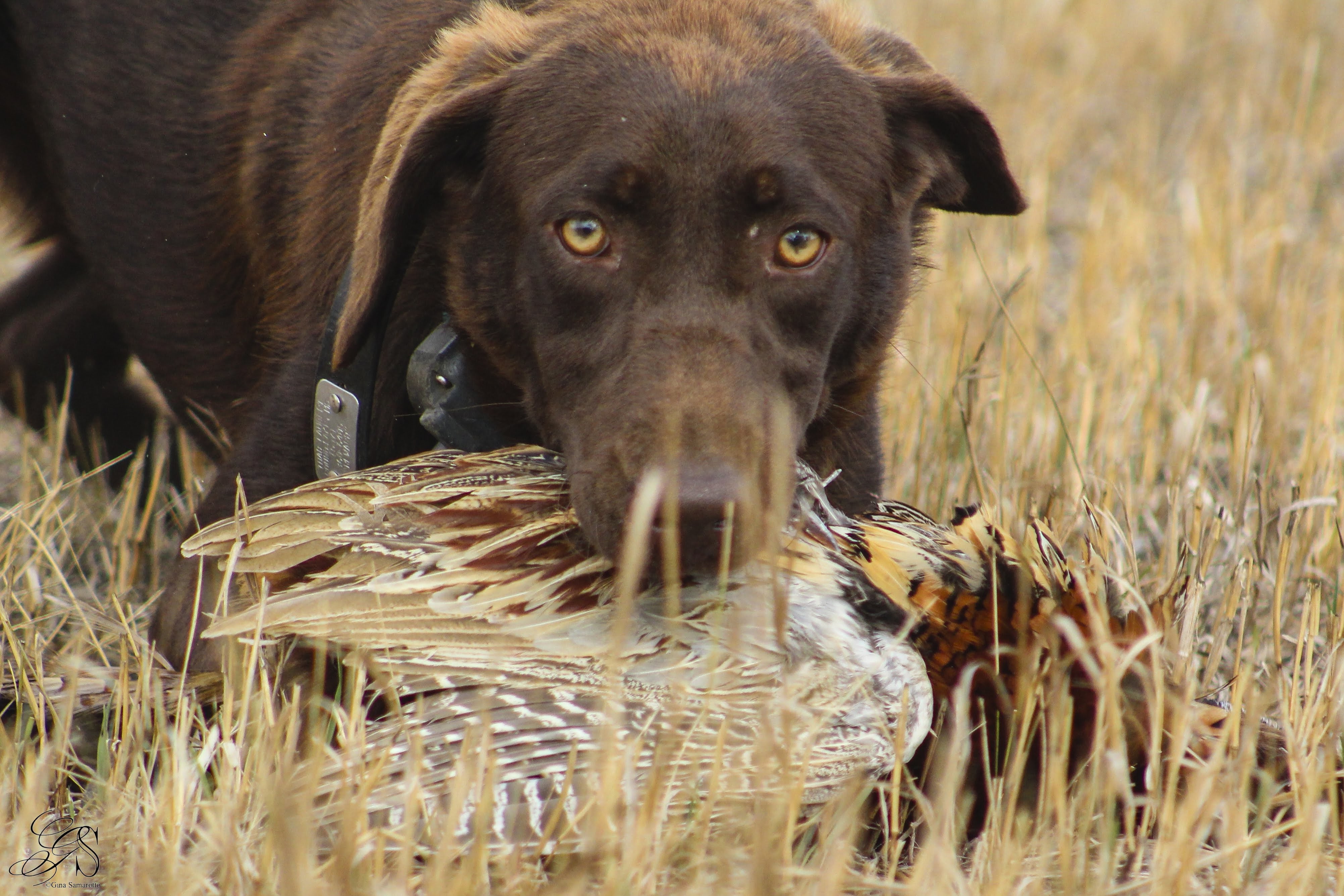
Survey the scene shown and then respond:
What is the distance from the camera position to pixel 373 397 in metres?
2.72

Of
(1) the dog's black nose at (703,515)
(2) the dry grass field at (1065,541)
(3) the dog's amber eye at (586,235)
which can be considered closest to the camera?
(2) the dry grass field at (1065,541)

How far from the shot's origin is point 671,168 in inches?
95.2

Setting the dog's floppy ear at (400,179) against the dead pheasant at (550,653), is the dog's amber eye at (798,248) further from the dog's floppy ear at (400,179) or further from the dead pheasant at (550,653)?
the dog's floppy ear at (400,179)

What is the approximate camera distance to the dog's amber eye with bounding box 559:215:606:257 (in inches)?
96.8

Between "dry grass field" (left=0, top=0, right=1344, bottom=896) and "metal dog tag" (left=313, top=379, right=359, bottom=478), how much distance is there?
0.43 metres

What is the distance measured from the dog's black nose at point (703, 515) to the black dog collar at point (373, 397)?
78cm

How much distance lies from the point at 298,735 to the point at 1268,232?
152 inches

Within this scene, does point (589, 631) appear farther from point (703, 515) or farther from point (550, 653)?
point (703, 515)

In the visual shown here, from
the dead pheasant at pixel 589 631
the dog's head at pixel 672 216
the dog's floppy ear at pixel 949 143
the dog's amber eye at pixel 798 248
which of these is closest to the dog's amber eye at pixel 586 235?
the dog's head at pixel 672 216

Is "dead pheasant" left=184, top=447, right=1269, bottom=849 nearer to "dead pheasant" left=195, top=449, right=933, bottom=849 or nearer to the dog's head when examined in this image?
"dead pheasant" left=195, top=449, right=933, bottom=849

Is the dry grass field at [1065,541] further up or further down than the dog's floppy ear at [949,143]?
further down

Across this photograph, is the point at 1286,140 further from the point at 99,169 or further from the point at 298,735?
the point at 298,735

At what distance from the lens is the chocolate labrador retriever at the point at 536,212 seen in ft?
7.82

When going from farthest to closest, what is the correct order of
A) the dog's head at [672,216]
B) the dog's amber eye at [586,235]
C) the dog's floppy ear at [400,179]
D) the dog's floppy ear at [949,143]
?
the dog's floppy ear at [949,143] → the dog's floppy ear at [400,179] → the dog's amber eye at [586,235] → the dog's head at [672,216]
